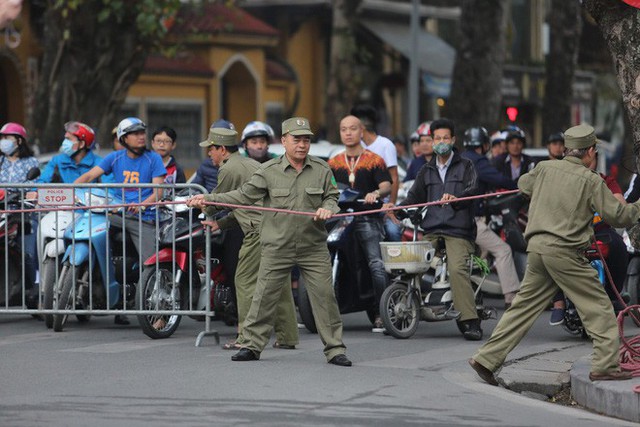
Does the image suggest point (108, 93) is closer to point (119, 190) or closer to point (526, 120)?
point (119, 190)

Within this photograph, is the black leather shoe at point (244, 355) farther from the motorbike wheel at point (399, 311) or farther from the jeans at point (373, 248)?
the jeans at point (373, 248)

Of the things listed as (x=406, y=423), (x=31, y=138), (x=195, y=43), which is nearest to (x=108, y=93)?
(x=31, y=138)

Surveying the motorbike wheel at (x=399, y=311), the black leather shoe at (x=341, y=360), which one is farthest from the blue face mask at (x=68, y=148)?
the black leather shoe at (x=341, y=360)

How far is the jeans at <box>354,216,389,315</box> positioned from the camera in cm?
1282

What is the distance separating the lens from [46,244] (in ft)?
42.3

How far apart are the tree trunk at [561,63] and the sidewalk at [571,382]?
18.8m

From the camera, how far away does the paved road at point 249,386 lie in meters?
8.36

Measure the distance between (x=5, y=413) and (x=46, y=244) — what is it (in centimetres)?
463

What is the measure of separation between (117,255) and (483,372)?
415 centimetres

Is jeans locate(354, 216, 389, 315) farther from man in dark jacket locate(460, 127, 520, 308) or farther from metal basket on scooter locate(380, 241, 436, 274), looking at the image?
man in dark jacket locate(460, 127, 520, 308)

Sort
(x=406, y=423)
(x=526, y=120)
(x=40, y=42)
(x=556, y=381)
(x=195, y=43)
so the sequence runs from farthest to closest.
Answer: (x=526, y=120) < (x=195, y=43) < (x=40, y=42) < (x=556, y=381) < (x=406, y=423)

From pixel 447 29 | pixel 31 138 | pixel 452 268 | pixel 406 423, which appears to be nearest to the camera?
pixel 406 423

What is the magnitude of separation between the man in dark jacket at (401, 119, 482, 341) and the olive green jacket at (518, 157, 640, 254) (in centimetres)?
262

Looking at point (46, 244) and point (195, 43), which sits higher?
point (195, 43)
